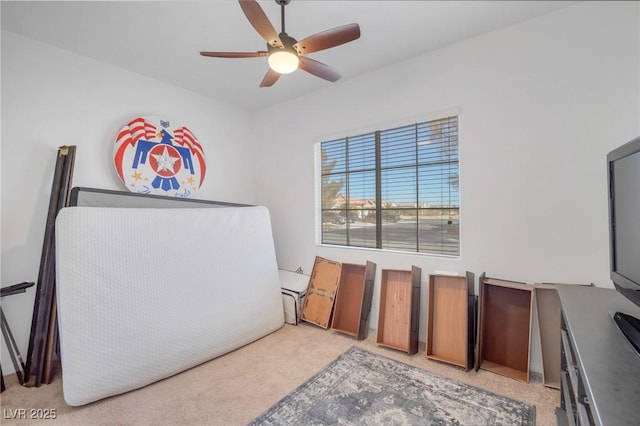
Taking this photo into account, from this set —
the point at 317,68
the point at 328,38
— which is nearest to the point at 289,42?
the point at 328,38

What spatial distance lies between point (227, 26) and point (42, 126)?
5.94ft

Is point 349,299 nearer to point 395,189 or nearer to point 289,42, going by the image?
point 395,189

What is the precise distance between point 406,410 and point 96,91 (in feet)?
12.2

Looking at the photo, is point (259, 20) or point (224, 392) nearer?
point (259, 20)

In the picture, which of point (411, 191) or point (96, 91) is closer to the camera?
point (96, 91)

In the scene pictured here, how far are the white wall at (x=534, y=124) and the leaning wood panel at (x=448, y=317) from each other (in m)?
0.15

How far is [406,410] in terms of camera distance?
1795 mm

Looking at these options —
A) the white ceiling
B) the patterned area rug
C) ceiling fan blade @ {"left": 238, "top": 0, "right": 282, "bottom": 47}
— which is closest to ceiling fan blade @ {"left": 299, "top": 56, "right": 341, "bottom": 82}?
ceiling fan blade @ {"left": 238, "top": 0, "right": 282, "bottom": 47}

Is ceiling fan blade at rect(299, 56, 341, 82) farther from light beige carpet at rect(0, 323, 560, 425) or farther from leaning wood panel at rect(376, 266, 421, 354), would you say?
light beige carpet at rect(0, 323, 560, 425)

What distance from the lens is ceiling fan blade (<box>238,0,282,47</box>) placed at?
4.77 feet

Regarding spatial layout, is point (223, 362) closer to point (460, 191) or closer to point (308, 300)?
point (308, 300)

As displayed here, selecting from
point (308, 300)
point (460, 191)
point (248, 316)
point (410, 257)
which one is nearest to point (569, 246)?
point (460, 191)

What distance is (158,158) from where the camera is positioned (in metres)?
3.04

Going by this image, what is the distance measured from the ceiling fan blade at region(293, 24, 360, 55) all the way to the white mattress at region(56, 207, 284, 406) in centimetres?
170
